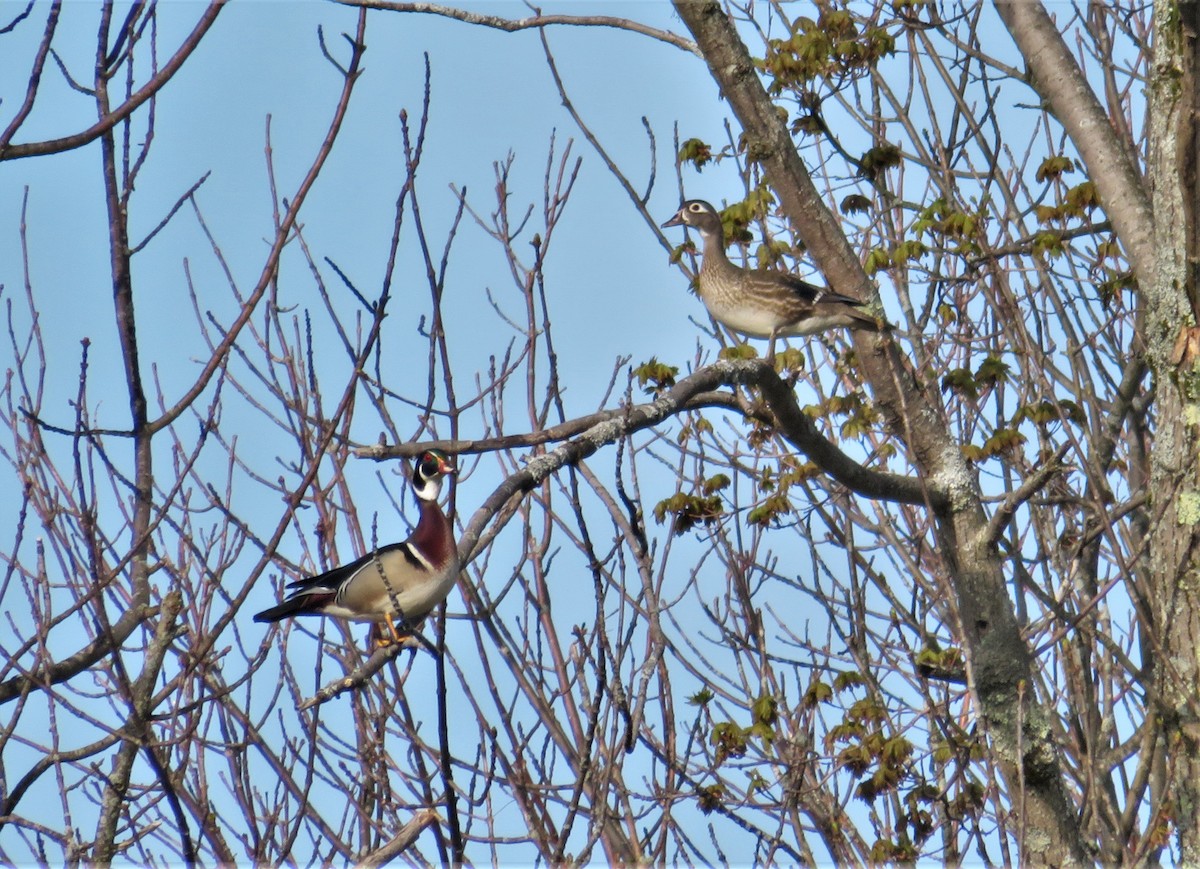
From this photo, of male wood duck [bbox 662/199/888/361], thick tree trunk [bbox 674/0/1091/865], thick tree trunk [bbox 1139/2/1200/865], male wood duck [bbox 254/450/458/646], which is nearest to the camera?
thick tree trunk [bbox 1139/2/1200/865]

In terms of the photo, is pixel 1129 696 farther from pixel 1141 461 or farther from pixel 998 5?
pixel 998 5

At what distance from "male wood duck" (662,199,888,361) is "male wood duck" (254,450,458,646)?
1.99 m

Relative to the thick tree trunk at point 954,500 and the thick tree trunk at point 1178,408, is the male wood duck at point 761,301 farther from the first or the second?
the thick tree trunk at point 1178,408

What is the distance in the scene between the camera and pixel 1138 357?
17.1 feet

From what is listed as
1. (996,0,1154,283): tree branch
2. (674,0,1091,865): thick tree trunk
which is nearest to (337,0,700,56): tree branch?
(674,0,1091,865): thick tree trunk

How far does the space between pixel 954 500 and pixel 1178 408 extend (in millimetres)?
784

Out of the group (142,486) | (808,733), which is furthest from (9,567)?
(808,733)

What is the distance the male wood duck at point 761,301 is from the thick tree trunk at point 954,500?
1.05 m

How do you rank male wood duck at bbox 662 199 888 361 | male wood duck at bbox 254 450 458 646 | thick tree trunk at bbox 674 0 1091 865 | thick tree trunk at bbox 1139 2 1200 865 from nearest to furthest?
thick tree trunk at bbox 1139 2 1200 865, thick tree trunk at bbox 674 0 1091 865, male wood duck at bbox 254 450 458 646, male wood duck at bbox 662 199 888 361

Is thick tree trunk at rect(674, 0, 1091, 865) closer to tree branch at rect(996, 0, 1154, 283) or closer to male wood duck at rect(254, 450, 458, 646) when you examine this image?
tree branch at rect(996, 0, 1154, 283)

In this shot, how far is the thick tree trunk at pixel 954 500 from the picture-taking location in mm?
3992

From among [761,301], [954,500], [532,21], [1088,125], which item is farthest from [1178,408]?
[761,301]

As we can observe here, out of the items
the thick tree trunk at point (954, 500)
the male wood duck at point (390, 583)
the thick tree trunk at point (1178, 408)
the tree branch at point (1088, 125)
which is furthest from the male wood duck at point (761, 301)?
the male wood duck at point (390, 583)

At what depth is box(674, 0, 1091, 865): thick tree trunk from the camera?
3.99m
